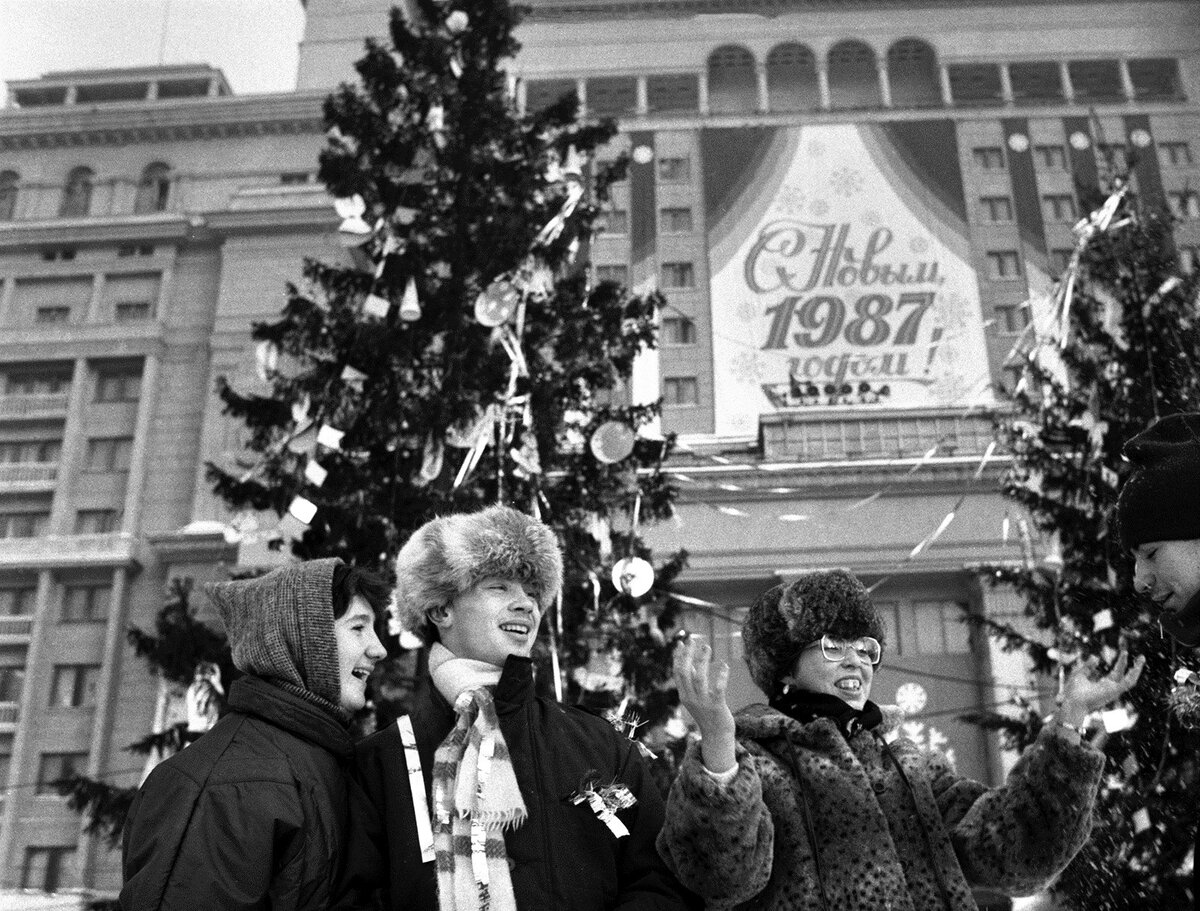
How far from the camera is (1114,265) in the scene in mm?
9477

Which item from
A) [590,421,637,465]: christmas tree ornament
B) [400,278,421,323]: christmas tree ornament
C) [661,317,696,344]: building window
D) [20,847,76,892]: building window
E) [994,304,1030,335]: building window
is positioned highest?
[994,304,1030,335]: building window

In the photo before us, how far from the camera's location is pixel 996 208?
27875mm

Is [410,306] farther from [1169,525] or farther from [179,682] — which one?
[1169,525]

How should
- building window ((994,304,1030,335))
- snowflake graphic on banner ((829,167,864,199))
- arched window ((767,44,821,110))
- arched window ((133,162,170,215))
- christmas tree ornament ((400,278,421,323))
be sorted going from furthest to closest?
arched window ((767,44,821,110)), arched window ((133,162,170,215)), snowflake graphic on banner ((829,167,864,199)), building window ((994,304,1030,335)), christmas tree ornament ((400,278,421,323))

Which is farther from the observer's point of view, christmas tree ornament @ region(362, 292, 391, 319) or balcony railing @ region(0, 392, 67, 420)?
balcony railing @ region(0, 392, 67, 420)

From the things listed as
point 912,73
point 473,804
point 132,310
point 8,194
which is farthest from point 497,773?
point 8,194

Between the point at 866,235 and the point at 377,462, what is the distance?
64.1ft

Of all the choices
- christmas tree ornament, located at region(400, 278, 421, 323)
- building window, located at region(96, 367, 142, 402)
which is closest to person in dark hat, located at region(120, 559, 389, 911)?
christmas tree ornament, located at region(400, 278, 421, 323)

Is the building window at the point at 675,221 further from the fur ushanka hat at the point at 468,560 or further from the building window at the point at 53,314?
the fur ushanka hat at the point at 468,560

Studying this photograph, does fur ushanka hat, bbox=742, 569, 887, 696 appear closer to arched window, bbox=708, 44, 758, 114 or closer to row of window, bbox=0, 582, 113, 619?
row of window, bbox=0, 582, 113, 619

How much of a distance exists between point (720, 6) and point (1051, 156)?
1122cm

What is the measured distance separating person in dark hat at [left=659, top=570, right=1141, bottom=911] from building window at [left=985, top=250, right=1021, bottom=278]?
85.3ft

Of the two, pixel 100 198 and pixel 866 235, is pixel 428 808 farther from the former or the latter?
pixel 100 198

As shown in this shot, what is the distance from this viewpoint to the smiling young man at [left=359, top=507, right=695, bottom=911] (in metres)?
2.68
